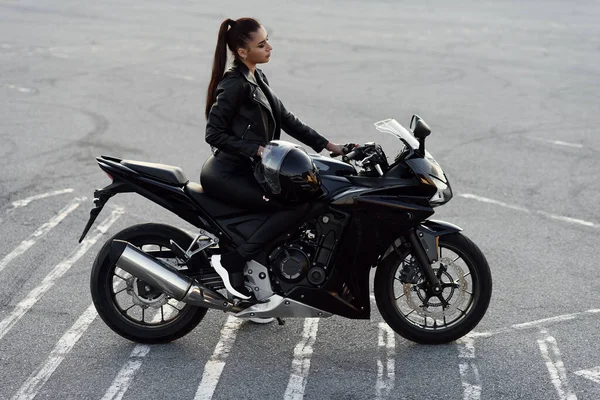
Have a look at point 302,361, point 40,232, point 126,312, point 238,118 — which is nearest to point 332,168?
point 238,118

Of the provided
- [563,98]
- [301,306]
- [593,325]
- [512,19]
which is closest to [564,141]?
[563,98]

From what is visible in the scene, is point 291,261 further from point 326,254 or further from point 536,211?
point 536,211

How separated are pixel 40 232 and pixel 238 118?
295 centimetres

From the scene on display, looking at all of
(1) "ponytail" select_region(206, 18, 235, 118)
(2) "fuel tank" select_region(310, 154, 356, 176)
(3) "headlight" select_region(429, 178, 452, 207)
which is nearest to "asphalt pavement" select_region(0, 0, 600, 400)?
(3) "headlight" select_region(429, 178, 452, 207)

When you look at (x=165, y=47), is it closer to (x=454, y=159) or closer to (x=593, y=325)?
(x=454, y=159)

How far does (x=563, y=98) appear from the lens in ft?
45.1

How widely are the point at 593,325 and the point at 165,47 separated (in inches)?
519

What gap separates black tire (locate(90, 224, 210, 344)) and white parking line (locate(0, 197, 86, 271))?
157 cm

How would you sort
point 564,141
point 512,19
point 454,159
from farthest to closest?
point 512,19 < point 564,141 < point 454,159

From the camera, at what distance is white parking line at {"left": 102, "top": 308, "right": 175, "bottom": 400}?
5.11 metres

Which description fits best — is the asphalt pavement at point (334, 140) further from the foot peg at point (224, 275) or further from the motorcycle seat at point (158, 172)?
the motorcycle seat at point (158, 172)

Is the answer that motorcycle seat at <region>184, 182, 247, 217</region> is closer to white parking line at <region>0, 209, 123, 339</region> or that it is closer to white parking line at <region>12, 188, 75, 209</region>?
white parking line at <region>0, 209, 123, 339</region>

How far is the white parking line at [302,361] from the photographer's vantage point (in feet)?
16.9

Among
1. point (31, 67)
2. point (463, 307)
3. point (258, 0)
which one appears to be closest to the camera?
point (463, 307)
